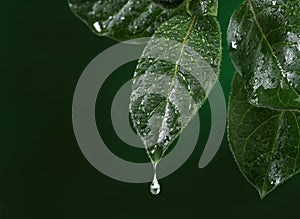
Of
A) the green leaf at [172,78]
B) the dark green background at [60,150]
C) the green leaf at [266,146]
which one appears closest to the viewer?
the green leaf at [172,78]

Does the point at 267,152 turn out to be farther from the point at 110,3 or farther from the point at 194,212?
the point at 194,212

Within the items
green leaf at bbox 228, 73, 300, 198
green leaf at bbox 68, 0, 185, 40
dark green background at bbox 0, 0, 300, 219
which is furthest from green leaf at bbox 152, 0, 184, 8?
dark green background at bbox 0, 0, 300, 219

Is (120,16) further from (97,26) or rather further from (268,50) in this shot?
(268,50)

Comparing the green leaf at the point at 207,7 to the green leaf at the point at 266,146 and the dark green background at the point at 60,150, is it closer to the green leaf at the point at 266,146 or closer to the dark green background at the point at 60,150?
the green leaf at the point at 266,146

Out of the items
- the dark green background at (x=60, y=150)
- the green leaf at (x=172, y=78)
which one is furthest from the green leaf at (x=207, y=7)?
the dark green background at (x=60, y=150)

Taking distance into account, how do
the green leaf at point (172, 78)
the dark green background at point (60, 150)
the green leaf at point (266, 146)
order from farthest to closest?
the dark green background at point (60, 150), the green leaf at point (266, 146), the green leaf at point (172, 78)

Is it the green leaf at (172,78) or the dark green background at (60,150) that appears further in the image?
the dark green background at (60,150)
